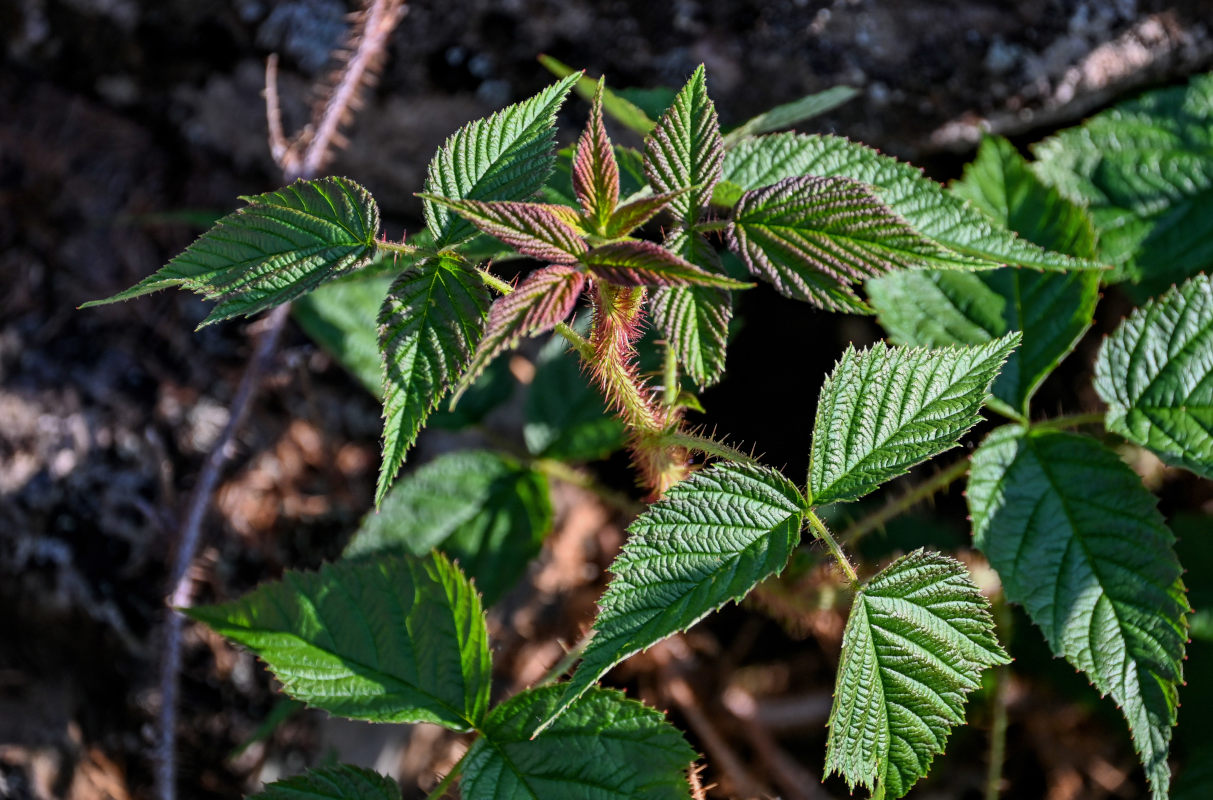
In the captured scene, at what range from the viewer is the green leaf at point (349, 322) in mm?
1963

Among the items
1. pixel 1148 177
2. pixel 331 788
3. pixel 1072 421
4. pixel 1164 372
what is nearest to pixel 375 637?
pixel 331 788

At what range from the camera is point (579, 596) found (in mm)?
2576

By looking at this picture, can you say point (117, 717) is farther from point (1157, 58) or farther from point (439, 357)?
point (1157, 58)

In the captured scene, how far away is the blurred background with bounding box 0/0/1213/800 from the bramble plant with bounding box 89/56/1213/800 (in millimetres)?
442

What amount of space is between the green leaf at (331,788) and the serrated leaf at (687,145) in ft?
3.48

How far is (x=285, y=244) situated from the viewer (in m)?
1.16

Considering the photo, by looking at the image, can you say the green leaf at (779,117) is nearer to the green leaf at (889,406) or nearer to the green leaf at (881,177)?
the green leaf at (881,177)

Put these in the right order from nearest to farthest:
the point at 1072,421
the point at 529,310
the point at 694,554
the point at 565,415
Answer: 1. the point at 529,310
2. the point at 694,554
3. the point at 1072,421
4. the point at 565,415

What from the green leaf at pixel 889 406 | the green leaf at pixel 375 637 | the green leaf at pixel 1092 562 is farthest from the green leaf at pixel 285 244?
the green leaf at pixel 1092 562

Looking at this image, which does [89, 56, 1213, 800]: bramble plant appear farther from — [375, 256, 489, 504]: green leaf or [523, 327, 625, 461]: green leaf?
[523, 327, 625, 461]: green leaf

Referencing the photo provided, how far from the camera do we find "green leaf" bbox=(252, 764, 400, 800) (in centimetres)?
137

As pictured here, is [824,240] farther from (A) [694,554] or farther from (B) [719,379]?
(A) [694,554]

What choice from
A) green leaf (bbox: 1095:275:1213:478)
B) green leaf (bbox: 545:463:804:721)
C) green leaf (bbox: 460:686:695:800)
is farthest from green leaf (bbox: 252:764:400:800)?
green leaf (bbox: 1095:275:1213:478)

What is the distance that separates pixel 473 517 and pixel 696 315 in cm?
92
